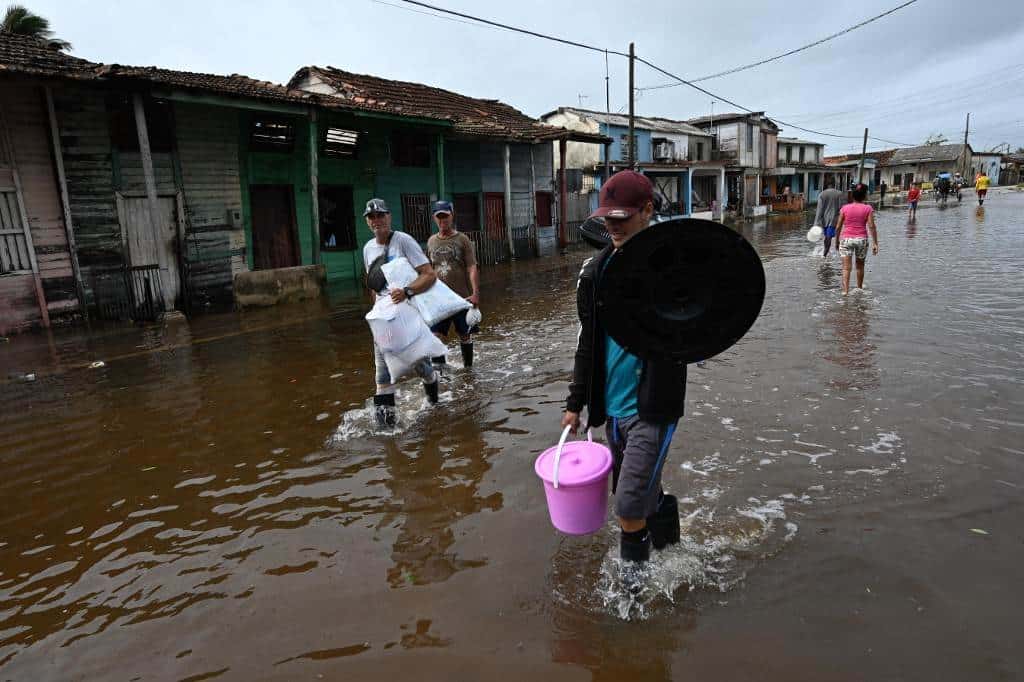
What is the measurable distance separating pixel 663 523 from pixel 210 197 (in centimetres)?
1271

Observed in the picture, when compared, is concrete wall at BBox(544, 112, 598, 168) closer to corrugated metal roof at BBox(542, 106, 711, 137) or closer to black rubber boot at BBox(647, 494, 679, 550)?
corrugated metal roof at BBox(542, 106, 711, 137)

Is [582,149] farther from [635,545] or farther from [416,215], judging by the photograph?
[635,545]

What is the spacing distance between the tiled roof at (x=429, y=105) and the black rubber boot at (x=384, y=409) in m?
10.6

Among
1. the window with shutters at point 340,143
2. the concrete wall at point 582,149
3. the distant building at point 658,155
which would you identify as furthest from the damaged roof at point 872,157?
the window with shutters at point 340,143

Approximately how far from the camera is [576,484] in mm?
2504

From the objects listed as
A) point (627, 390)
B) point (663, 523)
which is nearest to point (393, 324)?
point (627, 390)

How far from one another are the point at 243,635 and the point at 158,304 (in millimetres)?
10030

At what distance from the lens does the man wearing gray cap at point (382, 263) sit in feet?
15.3

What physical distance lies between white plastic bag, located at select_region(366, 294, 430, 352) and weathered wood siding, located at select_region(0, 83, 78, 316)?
9.03 meters

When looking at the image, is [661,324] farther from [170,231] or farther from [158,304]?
[170,231]

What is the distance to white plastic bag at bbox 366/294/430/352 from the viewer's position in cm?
463

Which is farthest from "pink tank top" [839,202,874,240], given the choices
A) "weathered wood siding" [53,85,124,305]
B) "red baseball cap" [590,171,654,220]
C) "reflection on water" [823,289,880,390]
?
"weathered wood siding" [53,85,124,305]

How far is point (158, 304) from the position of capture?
1094 cm

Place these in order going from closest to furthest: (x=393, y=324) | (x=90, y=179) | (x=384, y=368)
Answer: (x=393, y=324) < (x=384, y=368) < (x=90, y=179)
